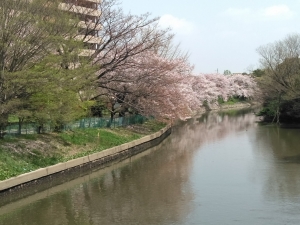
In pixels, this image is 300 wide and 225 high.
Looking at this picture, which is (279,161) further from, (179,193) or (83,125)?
(83,125)

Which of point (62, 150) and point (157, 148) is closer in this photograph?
point (62, 150)

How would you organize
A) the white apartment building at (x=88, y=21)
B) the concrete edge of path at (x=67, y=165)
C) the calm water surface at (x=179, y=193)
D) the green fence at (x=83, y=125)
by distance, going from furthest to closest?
the white apartment building at (x=88, y=21) → the green fence at (x=83, y=125) → the concrete edge of path at (x=67, y=165) → the calm water surface at (x=179, y=193)

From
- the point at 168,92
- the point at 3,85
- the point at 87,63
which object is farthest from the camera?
the point at 168,92

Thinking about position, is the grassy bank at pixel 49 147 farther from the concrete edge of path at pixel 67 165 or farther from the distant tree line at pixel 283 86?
the distant tree line at pixel 283 86

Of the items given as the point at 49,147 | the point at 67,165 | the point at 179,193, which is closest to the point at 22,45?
the point at 49,147

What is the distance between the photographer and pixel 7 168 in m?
15.8

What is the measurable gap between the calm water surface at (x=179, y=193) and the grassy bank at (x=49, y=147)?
1.35 meters

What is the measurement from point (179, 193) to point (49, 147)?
712cm

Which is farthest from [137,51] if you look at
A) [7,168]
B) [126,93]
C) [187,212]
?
[187,212]

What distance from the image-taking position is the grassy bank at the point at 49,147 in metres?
16.6

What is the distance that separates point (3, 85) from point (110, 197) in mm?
5908

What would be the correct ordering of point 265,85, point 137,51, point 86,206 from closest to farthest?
1. point 86,206
2. point 137,51
3. point 265,85

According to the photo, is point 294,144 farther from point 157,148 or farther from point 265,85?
point 265,85

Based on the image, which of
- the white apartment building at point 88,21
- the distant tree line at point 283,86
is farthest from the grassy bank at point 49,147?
the distant tree line at point 283,86
